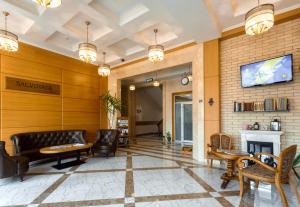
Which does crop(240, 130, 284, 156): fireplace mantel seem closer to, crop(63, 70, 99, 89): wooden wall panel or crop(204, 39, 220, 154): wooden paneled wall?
crop(204, 39, 220, 154): wooden paneled wall

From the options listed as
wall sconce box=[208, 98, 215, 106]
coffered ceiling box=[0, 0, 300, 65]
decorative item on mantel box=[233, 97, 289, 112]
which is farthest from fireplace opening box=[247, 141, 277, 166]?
coffered ceiling box=[0, 0, 300, 65]

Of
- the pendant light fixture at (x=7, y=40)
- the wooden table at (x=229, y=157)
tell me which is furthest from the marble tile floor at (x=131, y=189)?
the pendant light fixture at (x=7, y=40)

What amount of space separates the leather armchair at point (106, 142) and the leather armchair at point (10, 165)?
2201 millimetres

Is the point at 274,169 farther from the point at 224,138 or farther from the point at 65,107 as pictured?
the point at 65,107

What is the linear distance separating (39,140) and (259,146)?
20.6 feet

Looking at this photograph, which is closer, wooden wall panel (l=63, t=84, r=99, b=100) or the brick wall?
the brick wall

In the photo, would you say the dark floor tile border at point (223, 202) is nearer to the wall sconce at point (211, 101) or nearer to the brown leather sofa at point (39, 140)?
the wall sconce at point (211, 101)

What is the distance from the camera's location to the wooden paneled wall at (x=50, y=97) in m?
4.95

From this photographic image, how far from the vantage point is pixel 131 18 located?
4023mm

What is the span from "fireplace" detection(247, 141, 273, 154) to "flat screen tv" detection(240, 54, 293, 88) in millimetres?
1397

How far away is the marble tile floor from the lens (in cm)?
264

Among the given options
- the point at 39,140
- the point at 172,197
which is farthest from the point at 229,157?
the point at 39,140

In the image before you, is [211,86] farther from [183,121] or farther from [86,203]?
[183,121]

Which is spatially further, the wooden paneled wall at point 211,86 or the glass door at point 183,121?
the glass door at point 183,121
